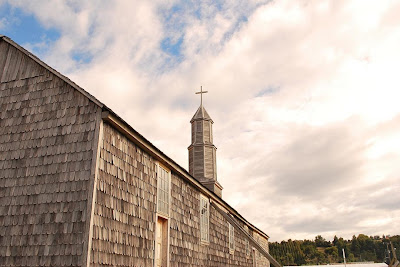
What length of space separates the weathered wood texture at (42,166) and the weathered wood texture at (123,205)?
0.46 metres

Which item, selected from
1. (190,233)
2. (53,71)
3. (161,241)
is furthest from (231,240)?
(53,71)

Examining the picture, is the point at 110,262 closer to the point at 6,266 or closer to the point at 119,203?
the point at 119,203

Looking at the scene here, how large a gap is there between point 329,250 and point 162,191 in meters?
121

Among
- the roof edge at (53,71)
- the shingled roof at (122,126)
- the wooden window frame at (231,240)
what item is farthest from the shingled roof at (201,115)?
the roof edge at (53,71)

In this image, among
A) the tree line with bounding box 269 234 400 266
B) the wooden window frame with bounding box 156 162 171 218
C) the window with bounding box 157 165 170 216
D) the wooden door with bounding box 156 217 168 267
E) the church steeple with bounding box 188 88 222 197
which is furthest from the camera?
the tree line with bounding box 269 234 400 266

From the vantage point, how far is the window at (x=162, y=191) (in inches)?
489

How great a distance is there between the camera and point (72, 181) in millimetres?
9273

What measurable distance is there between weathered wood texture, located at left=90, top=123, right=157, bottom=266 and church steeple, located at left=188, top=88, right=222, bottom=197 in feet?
43.5

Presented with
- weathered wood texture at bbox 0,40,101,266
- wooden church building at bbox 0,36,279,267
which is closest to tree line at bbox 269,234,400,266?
wooden church building at bbox 0,36,279,267

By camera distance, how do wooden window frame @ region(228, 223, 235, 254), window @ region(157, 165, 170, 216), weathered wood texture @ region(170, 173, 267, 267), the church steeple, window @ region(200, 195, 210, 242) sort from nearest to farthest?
window @ region(157, 165, 170, 216) → weathered wood texture @ region(170, 173, 267, 267) → window @ region(200, 195, 210, 242) → wooden window frame @ region(228, 223, 235, 254) → the church steeple

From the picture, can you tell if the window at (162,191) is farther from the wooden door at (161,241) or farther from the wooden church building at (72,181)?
the wooden door at (161,241)

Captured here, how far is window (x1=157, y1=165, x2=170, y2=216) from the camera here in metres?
12.4

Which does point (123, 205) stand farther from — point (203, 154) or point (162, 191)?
point (203, 154)

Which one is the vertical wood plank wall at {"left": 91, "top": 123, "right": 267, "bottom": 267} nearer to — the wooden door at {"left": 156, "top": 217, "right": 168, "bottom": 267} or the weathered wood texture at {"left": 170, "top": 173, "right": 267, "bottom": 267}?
the weathered wood texture at {"left": 170, "top": 173, "right": 267, "bottom": 267}
